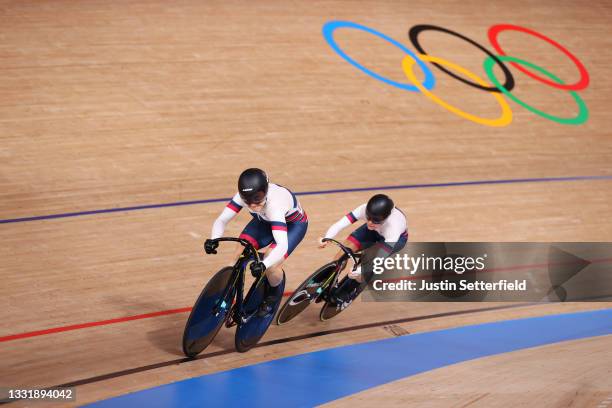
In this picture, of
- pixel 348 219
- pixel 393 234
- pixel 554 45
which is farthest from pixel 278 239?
pixel 554 45

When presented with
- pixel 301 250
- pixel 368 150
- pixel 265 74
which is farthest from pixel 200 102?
pixel 301 250

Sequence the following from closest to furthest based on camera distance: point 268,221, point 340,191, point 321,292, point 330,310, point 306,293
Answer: point 268,221
point 306,293
point 321,292
point 330,310
point 340,191

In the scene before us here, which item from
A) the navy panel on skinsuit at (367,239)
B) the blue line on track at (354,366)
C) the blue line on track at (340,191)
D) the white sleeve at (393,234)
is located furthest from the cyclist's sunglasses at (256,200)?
the blue line on track at (340,191)

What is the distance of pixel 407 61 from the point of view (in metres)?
8.91

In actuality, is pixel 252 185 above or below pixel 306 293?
above

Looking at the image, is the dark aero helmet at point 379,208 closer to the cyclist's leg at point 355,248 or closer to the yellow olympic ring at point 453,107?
the cyclist's leg at point 355,248

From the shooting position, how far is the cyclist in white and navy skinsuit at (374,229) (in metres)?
4.37

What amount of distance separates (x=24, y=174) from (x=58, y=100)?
112 cm

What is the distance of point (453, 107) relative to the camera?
841cm

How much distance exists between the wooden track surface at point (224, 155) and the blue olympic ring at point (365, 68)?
108 millimetres

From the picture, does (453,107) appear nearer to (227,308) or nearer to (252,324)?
(252,324)

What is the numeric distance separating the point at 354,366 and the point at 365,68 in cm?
503

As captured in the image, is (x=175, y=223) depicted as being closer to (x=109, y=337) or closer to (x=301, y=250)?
(x=301, y=250)

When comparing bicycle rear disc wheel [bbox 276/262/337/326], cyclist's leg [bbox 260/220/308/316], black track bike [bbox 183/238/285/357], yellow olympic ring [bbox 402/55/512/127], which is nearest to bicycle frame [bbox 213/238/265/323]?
black track bike [bbox 183/238/285/357]
